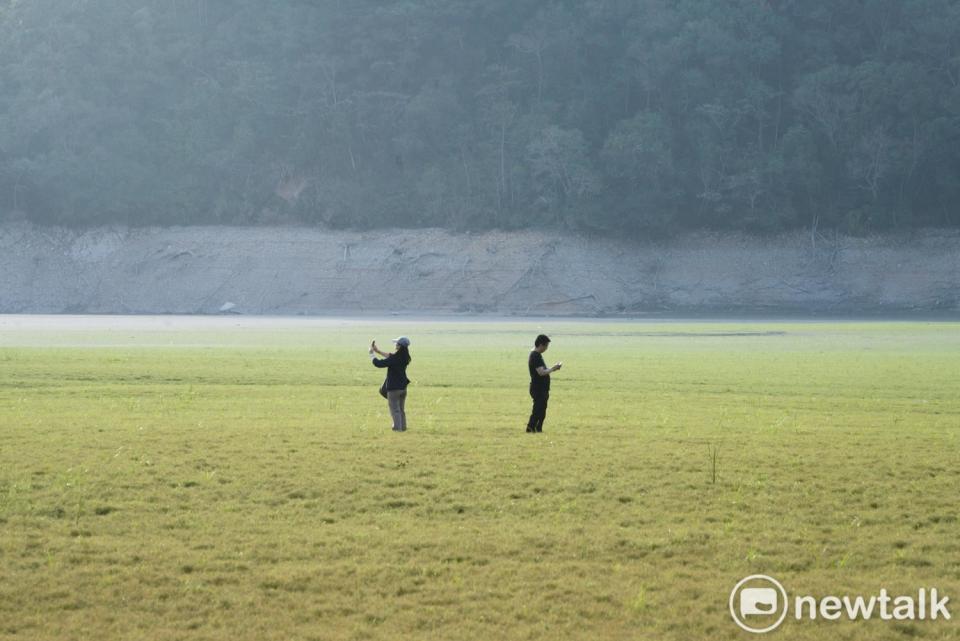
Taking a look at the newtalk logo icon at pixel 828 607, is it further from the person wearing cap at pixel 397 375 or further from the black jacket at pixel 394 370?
the black jacket at pixel 394 370

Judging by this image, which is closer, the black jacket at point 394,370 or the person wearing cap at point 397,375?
the person wearing cap at point 397,375

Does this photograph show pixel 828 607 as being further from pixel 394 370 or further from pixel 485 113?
pixel 485 113

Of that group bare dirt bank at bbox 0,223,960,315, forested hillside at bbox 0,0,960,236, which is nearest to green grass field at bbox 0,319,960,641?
bare dirt bank at bbox 0,223,960,315

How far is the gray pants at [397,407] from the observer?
59.9 feet

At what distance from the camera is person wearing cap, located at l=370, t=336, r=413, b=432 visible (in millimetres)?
17219

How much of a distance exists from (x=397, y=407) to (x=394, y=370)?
0.93 m

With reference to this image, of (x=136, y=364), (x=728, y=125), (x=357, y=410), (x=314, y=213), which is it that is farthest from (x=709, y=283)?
(x=357, y=410)

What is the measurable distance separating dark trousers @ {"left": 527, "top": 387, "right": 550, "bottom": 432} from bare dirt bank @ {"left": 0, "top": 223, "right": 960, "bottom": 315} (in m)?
65.7

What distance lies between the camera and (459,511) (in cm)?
1299

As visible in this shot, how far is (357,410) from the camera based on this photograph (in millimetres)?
22484

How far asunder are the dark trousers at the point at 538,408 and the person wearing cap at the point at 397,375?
72.7 inches

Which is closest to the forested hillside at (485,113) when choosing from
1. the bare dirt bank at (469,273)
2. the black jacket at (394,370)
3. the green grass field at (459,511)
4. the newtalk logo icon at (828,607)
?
the bare dirt bank at (469,273)

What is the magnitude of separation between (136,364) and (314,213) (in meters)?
62.9

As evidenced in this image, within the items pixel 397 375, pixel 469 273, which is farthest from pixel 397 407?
pixel 469 273
